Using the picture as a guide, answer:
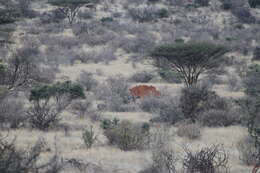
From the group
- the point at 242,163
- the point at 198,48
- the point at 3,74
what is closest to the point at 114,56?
the point at 198,48

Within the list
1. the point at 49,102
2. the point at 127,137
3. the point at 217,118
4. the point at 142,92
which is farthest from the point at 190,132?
the point at 142,92

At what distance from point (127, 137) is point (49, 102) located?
610 centimetres

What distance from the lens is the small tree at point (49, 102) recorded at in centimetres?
1305

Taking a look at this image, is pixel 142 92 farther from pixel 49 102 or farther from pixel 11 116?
pixel 11 116

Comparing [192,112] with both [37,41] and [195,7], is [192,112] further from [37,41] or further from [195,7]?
[195,7]

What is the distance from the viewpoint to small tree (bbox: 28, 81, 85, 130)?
13055 millimetres

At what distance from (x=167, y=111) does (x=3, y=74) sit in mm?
6154

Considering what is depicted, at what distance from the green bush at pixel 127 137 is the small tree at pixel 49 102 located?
7.90 feet

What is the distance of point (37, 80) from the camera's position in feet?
65.5

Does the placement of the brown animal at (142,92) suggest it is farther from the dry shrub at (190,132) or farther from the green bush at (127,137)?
the green bush at (127,137)

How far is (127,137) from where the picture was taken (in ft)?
36.2

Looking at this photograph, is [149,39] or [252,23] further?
[252,23]

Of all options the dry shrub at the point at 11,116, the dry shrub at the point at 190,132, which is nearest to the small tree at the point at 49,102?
the dry shrub at the point at 11,116

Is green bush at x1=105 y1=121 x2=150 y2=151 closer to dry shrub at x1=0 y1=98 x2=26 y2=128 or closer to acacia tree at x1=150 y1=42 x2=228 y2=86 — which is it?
dry shrub at x1=0 y1=98 x2=26 y2=128
